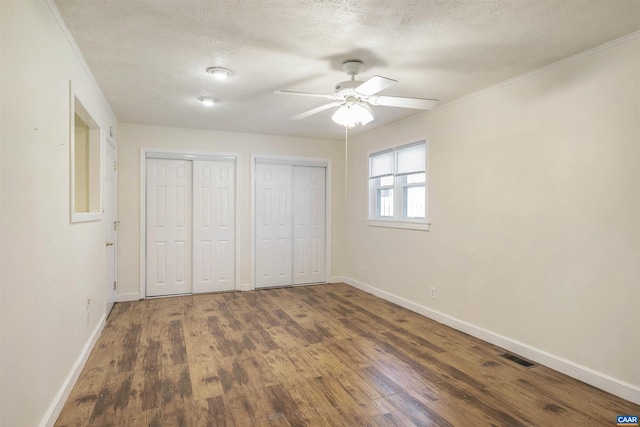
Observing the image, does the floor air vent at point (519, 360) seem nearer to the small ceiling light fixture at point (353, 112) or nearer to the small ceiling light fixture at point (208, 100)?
the small ceiling light fixture at point (353, 112)

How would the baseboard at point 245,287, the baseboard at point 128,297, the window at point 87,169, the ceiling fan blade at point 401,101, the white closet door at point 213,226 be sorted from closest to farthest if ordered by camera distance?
the ceiling fan blade at point 401,101 → the window at point 87,169 → the baseboard at point 128,297 → the white closet door at point 213,226 → the baseboard at point 245,287

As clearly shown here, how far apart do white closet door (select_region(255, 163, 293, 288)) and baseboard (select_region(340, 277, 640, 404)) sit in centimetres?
214

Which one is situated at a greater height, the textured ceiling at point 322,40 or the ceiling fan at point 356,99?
the textured ceiling at point 322,40

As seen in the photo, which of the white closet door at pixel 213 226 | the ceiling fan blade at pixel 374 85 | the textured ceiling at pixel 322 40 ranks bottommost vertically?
the white closet door at pixel 213 226

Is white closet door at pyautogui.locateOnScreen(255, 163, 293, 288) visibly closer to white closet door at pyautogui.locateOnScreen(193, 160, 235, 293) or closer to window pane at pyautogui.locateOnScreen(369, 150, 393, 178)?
white closet door at pyautogui.locateOnScreen(193, 160, 235, 293)

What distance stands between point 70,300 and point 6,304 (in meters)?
1.08

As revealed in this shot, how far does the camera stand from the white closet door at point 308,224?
595cm

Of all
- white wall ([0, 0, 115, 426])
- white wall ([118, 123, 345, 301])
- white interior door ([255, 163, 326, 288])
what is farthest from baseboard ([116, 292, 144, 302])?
white wall ([0, 0, 115, 426])

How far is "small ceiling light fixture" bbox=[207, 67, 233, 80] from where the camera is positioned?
2.95 meters

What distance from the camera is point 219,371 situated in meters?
2.81

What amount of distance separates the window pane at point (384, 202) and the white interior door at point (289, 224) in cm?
109

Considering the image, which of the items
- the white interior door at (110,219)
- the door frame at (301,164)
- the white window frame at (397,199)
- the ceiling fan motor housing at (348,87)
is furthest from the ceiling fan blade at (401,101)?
the door frame at (301,164)

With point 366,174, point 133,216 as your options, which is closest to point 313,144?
→ point 366,174

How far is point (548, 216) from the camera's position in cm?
291
